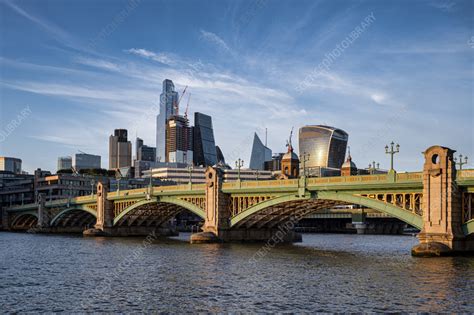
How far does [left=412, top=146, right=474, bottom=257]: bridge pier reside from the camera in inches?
2576

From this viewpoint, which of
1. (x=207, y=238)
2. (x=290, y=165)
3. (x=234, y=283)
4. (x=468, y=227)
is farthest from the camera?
(x=290, y=165)

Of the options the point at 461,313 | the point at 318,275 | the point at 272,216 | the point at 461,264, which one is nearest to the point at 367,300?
the point at 461,313

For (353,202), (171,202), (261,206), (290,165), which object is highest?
(290,165)

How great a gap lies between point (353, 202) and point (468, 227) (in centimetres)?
1583

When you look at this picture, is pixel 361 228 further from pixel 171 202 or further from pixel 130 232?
pixel 171 202

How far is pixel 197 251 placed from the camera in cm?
8262

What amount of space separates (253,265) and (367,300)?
23.2 m

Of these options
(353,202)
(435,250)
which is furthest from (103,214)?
(435,250)

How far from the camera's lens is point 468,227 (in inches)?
2596

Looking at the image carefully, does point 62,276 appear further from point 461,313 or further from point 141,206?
point 141,206

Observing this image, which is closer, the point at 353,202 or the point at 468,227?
the point at 468,227

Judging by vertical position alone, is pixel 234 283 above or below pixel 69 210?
below

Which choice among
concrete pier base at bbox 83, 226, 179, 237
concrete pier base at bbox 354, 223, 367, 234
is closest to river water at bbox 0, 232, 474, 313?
concrete pier base at bbox 83, 226, 179, 237

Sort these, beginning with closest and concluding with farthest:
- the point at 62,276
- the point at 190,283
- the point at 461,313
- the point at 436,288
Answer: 1. the point at 461,313
2. the point at 436,288
3. the point at 190,283
4. the point at 62,276
